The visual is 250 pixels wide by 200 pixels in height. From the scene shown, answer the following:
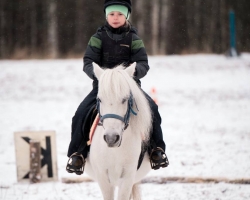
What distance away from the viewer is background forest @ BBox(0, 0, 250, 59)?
3061cm

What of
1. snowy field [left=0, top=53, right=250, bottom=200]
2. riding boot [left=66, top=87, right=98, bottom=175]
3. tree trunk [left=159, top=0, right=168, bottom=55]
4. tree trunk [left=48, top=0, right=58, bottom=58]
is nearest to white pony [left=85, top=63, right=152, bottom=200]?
riding boot [left=66, top=87, right=98, bottom=175]

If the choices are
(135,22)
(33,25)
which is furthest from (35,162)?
(135,22)

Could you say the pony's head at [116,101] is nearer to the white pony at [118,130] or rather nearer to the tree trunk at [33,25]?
the white pony at [118,130]

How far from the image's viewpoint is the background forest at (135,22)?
100 ft

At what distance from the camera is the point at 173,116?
13.2 meters

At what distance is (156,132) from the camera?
467cm

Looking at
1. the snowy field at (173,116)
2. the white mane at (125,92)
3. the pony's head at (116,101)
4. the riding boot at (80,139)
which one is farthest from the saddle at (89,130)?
the snowy field at (173,116)

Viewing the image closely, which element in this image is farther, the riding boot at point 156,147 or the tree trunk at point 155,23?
the tree trunk at point 155,23

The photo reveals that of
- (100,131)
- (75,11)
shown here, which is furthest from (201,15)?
(100,131)

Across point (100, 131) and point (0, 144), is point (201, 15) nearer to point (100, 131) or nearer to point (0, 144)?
point (0, 144)

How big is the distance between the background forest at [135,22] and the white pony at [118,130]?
26222mm

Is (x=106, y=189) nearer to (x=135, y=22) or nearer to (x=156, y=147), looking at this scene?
(x=156, y=147)

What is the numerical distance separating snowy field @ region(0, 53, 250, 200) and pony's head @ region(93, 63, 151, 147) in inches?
106

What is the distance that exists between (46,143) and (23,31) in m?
25.7
